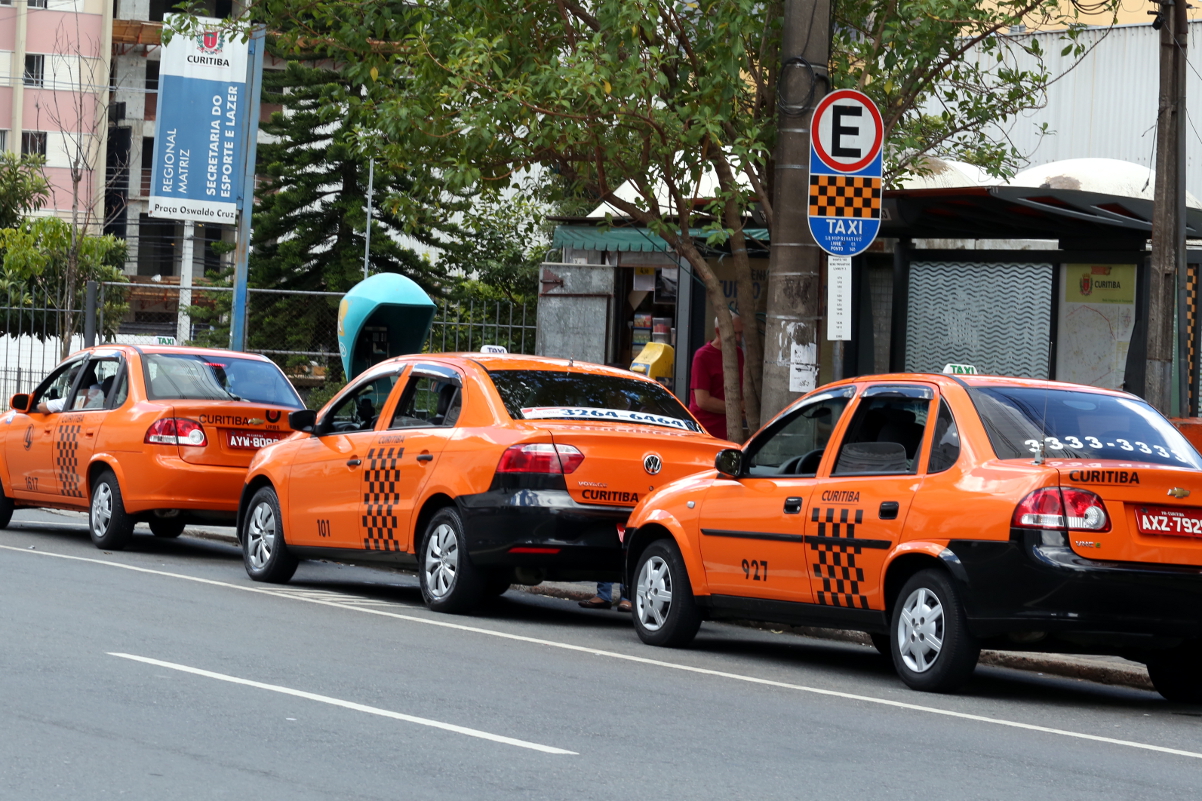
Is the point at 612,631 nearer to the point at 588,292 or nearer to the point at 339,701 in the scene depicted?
the point at 339,701

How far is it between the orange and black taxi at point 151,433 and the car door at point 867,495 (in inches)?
248

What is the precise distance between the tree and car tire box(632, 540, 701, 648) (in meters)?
3.65

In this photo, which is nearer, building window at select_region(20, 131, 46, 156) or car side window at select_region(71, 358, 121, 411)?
car side window at select_region(71, 358, 121, 411)

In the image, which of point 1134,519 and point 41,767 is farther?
point 1134,519

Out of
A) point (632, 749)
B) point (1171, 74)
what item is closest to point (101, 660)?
point (632, 749)

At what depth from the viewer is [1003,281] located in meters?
15.0

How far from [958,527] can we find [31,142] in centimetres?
5497

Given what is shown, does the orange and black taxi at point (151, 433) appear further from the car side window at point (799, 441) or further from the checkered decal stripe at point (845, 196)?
the car side window at point (799, 441)

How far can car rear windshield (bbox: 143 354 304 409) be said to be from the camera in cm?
1399

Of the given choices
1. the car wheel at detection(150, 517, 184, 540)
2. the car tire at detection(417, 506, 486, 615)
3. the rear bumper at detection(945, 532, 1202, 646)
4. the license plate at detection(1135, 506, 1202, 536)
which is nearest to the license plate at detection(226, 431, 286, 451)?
the car wheel at detection(150, 517, 184, 540)

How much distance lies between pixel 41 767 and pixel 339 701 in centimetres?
165

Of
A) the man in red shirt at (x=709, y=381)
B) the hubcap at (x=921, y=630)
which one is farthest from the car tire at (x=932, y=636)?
the man in red shirt at (x=709, y=381)

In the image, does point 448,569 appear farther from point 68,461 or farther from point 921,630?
point 68,461

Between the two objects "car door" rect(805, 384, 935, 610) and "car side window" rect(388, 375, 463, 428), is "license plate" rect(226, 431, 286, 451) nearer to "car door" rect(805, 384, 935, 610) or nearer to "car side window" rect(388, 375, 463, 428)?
"car side window" rect(388, 375, 463, 428)
